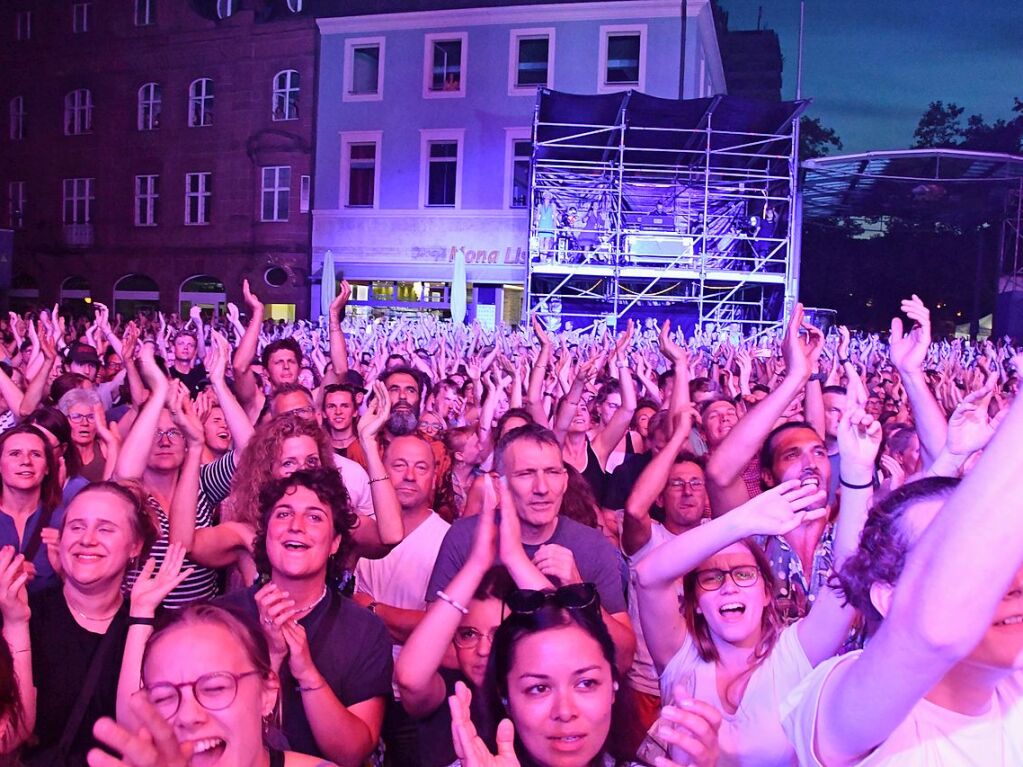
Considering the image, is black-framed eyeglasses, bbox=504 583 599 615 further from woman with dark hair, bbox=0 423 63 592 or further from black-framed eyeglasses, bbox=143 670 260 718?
woman with dark hair, bbox=0 423 63 592

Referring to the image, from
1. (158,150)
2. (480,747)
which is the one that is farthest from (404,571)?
(158,150)

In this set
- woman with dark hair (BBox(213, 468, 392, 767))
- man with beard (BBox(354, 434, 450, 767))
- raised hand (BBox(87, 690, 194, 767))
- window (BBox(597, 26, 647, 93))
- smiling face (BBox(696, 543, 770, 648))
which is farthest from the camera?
window (BBox(597, 26, 647, 93))

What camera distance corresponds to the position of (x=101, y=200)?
27688 millimetres

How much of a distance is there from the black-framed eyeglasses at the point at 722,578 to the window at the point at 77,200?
94.7ft

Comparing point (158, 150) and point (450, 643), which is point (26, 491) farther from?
point (158, 150)

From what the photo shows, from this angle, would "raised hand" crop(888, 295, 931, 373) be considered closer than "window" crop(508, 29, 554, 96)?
Yes

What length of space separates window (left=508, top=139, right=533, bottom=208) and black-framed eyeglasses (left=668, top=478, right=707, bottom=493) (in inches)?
792

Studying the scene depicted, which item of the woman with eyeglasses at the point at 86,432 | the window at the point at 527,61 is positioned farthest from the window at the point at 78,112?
the woman with eyeglasses at the point at 86,432

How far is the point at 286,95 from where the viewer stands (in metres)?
25.5

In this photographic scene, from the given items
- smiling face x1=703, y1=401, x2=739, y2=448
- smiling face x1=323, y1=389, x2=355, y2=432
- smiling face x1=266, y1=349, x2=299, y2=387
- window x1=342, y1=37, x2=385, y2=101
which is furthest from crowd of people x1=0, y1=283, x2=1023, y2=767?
window x1=342, y1=37, x2=385, y2=101

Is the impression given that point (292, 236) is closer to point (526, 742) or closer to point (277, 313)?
point (277, 313)

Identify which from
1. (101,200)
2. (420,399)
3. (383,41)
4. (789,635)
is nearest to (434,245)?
(383,41)

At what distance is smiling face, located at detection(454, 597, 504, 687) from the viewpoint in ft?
8.64

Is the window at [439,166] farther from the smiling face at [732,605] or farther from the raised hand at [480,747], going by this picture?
the raised hand at [480,747]
